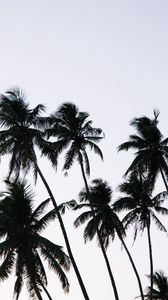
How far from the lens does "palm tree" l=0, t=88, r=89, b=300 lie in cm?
2886

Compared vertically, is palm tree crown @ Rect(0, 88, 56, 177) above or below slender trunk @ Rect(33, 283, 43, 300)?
above

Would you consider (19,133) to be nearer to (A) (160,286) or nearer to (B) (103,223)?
(B) (103,223)

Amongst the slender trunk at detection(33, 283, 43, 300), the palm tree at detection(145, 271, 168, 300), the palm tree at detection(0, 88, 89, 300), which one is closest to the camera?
the slender trunk at detection(33, 283, 43, 300)

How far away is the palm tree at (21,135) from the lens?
94.7 ft

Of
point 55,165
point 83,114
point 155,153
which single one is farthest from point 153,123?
point 55,165

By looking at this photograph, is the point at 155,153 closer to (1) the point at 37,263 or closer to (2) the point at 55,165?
(2) the point at 55,165

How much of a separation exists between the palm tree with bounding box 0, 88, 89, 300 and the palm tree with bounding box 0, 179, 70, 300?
11.8 feet

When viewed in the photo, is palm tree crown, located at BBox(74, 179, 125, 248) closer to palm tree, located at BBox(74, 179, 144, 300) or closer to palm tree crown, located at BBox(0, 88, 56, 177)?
palm tree, located at BBox(74, 179, 144, 300)

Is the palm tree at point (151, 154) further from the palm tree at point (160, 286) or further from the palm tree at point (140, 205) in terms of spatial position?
A: the palm tree at point (160, 286)

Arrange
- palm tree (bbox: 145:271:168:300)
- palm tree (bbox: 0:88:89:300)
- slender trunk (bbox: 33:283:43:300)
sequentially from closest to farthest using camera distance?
slender trunk (bbox: 33:283:43:300) → palm tree (bbox: 0:88:89:300) → palm tree (bbox: 145:271:168:300)

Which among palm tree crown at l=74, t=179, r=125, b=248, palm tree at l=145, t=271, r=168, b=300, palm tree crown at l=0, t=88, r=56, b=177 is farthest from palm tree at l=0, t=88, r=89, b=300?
palm tree at l=145, t=271, r=168, b=300

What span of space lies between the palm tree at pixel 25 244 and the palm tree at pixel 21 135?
11.8 ft

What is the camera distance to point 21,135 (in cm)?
2914

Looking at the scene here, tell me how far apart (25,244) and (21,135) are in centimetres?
828
